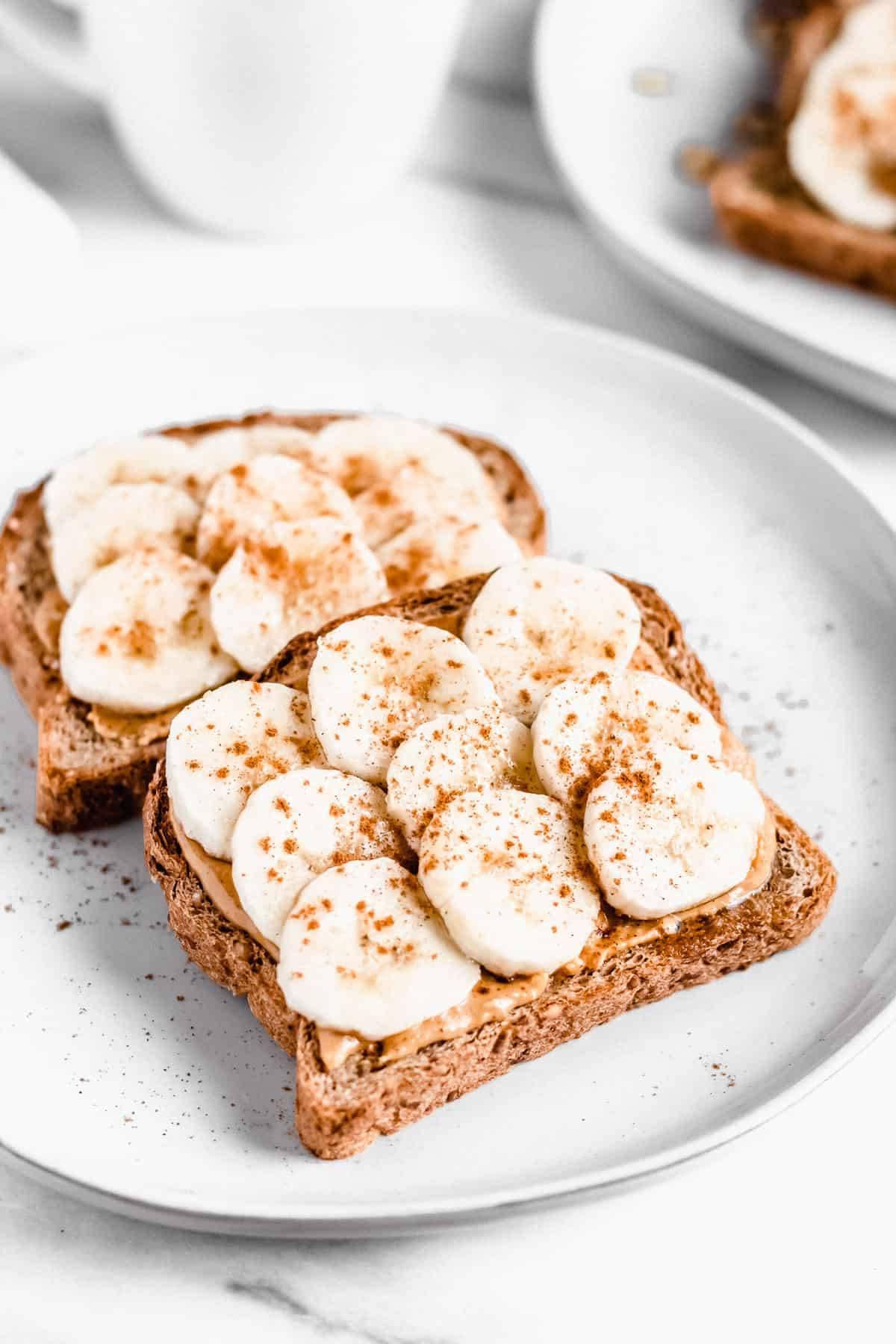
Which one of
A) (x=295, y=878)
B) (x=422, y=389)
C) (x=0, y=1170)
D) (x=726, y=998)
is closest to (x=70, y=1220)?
(x=0, y=1170)

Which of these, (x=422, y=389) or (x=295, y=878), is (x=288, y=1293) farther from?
(x=422, y=389)

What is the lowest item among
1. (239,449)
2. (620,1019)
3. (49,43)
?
(620,1019)

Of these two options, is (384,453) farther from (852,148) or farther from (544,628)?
(852,148)

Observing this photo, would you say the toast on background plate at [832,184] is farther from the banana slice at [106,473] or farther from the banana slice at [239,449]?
the banana slice at [106,473]

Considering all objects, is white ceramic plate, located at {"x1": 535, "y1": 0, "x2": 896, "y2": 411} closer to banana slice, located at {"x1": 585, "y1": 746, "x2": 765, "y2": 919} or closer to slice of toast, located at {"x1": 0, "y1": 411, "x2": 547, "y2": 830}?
slice of toast, located at {"x1": 0, "y1": 411, "x2": 547, "y2": 830}

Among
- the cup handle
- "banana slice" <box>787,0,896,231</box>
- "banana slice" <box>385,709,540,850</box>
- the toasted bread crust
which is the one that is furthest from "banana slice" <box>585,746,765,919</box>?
the cup handle

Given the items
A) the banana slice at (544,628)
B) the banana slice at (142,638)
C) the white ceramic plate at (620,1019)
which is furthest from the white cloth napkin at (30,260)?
the banana slice at (544,628)

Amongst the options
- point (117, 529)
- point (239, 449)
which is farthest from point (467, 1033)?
point (239, 449)
